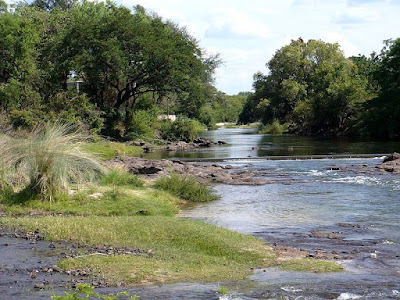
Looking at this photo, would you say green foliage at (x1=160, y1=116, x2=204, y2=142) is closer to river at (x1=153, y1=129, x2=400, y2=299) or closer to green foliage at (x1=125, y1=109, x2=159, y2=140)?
green foliage at (x1=125, y1=109, x2=159, y2=140)

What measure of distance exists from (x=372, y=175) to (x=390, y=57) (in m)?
35.7

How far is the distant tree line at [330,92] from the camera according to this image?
5572 cm

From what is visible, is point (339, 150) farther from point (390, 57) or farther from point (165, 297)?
point (165, 297)

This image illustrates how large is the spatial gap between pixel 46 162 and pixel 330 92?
56052 mm

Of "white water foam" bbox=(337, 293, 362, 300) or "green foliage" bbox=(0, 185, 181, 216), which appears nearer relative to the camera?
"white water foam" bbox=(337, 293, 362, 300)

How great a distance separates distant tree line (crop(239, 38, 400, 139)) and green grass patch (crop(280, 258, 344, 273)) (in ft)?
153

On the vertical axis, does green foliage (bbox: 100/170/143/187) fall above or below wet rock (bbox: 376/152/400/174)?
above

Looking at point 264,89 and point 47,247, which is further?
point 264,89

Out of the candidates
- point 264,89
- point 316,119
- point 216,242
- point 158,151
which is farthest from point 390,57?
point 216,242

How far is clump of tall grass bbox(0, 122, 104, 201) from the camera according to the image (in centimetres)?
1480

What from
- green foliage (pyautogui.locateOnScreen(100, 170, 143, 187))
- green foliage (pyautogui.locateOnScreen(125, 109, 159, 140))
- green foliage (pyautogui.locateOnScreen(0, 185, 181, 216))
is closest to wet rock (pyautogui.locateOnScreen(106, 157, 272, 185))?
green foliage (pyautogui.locateOnScreen(100, 170, 143, 187))

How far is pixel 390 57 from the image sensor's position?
5794cm

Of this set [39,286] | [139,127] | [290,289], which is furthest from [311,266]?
Result: [139,127]

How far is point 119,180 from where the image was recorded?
1870 centimetres
